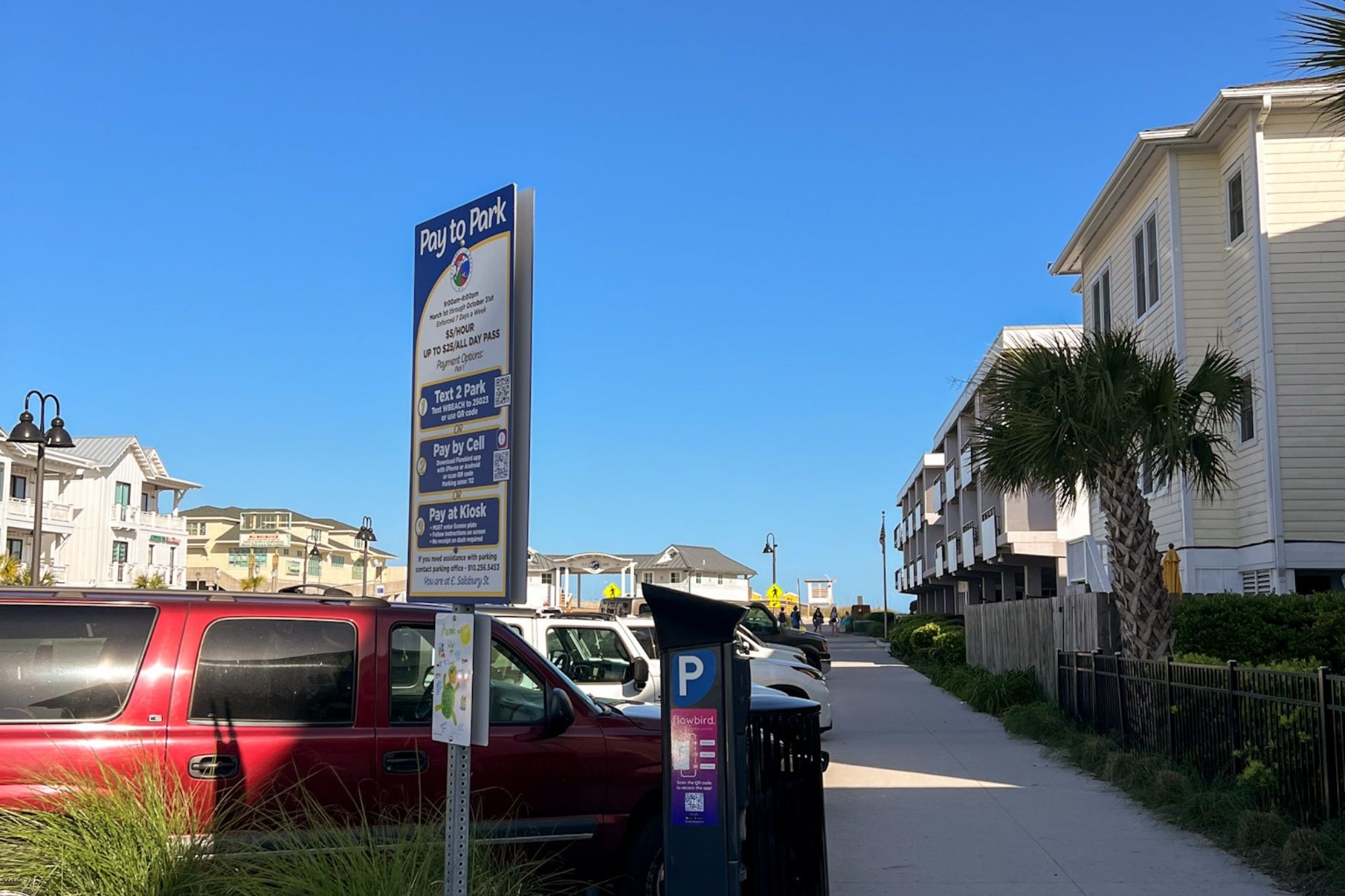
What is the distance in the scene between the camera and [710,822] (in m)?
5.23

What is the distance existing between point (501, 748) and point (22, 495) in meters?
65.0

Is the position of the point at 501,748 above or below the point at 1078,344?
below

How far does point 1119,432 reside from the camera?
14.3m

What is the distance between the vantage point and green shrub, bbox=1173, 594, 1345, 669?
1322 centimetres

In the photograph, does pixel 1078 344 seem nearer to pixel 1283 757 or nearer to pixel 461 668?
pixel 1283 757

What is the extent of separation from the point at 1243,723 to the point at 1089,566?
1708 cm

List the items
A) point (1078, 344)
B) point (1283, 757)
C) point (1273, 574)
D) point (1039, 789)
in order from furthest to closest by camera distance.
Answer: point (1273, 574)
point (1078, 344)
point (1039, 789)
point (1283, 757)

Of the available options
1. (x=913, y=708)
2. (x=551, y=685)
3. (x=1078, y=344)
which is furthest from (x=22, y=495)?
(x=551, y=685)

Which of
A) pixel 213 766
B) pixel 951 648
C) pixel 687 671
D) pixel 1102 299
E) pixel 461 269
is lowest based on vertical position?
pixel 951 648

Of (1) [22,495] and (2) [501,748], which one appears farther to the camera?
(1) [22,495]

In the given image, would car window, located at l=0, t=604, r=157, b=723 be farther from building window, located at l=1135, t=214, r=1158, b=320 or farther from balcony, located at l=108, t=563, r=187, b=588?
balcony, located at l=108, t=563, r=187, b=588

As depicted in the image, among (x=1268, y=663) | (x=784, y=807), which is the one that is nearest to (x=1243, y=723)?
(x=1268, y=663)

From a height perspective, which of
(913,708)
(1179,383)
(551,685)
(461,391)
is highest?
(1179,383)

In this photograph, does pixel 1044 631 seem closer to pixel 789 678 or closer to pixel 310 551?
pixel 789 678
